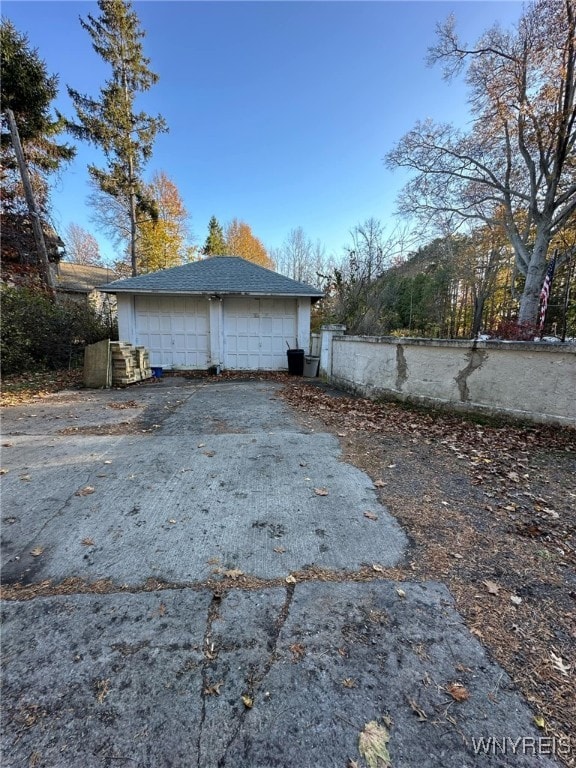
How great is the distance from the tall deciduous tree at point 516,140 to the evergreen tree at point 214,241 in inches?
723

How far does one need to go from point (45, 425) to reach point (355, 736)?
5.51 metres

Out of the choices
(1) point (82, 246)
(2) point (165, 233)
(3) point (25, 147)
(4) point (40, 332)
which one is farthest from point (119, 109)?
(1) point (82, 246)

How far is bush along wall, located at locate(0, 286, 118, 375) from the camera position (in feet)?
28.3

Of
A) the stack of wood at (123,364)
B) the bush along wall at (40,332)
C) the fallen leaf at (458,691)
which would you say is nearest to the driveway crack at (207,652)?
the fallen leaf at (458,691)

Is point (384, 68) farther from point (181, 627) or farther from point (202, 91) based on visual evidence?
point (181, 627)

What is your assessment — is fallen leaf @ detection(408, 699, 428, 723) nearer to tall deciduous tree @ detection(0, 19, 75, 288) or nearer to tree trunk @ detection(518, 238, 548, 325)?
tree trunk @ detection(518, 238, 548, 325)

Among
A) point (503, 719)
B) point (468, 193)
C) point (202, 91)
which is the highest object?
point (202, 91)

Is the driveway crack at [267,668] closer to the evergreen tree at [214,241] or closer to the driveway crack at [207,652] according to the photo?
the driveway crack at [207,652]

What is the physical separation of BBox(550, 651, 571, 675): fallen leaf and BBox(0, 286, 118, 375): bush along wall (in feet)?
37.1

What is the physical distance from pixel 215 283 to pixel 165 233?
1203 centimetres

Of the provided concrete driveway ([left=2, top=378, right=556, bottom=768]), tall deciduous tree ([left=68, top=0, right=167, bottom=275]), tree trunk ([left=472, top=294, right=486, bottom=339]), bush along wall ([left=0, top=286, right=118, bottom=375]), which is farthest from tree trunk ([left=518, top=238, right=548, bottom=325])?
→ tall deciduous tree ([left=68, top=0, right=167, bottom=275])

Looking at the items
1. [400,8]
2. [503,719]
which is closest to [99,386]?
[503,719]

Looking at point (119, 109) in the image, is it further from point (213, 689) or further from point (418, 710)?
point (418, 710)

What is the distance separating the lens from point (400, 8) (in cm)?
661
